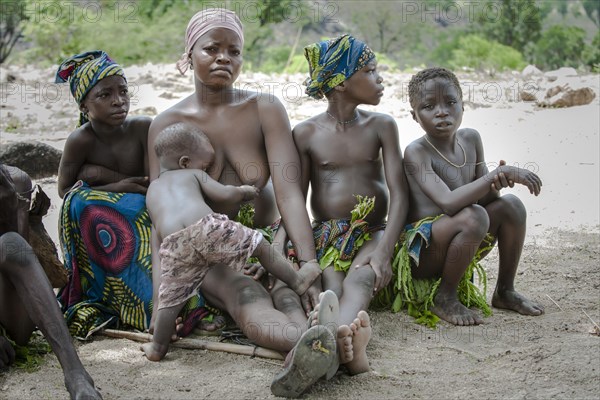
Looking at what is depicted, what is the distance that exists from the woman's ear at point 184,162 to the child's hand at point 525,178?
1.37 metres

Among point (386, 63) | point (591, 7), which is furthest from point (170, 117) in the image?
point (591, 7)

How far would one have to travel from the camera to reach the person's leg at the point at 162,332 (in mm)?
3150

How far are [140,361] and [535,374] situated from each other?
1.54 metres

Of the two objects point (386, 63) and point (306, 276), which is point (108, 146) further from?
point (386, 63)

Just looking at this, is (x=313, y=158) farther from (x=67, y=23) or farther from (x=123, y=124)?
(x=67, y=23)

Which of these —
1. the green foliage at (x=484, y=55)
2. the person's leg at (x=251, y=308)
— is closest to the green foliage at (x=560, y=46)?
the green foliage at (x=484, y=55)

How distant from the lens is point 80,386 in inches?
105

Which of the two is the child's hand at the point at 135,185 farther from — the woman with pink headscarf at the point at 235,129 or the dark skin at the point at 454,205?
the dark skin at the point at 454,205

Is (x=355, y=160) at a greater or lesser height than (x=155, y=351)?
greater

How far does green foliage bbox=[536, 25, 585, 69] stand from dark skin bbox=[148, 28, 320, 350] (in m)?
15.0

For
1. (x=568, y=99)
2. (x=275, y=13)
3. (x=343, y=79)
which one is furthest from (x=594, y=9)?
(x=343, y=79)

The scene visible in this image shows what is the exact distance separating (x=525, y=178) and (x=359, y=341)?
1058 mm

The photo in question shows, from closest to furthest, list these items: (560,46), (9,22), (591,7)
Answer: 1. (560,46)
2. (9,22)
3. (591,7)

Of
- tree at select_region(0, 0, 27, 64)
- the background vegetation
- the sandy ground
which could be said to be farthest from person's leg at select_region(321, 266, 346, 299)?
tree at select_region(0, 0, 27, 64)
